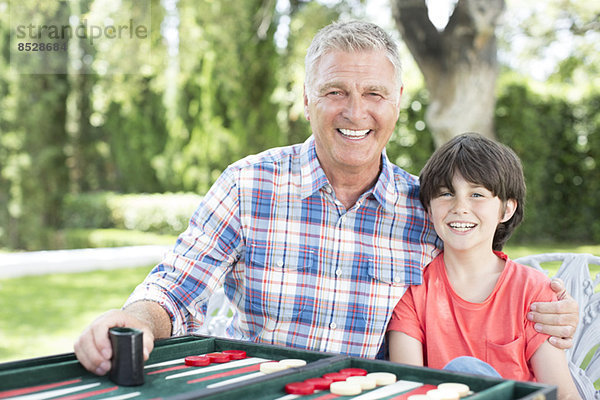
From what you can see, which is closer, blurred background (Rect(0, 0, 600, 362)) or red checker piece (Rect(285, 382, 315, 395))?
red checker piece (Rect(285, 382, 315, 395))

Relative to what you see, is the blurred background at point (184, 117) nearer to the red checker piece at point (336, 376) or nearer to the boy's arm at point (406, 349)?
the boy's arm at point (406, 349)

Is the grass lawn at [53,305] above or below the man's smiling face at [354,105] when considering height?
below

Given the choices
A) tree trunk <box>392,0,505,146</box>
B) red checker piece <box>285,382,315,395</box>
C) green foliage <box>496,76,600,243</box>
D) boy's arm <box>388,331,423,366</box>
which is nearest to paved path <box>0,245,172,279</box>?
tree trunk <box>392,0,505,146</box>

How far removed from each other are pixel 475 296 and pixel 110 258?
774 cm

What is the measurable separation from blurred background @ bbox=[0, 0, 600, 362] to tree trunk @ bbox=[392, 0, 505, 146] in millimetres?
965

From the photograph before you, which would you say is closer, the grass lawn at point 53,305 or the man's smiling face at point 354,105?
the man's smiling face at point 354,105

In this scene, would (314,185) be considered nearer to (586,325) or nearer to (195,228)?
(195,228)

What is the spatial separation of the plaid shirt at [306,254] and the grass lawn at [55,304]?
3.40 metres

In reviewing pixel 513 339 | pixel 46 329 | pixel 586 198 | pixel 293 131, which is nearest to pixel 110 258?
pixel 46 329

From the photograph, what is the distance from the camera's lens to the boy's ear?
2.35 meters

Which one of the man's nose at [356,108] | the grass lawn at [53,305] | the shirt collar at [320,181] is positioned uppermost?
the man's nose at [356,108]

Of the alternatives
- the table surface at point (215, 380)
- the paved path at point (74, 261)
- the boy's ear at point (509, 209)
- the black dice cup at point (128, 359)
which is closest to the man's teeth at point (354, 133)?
the boy's ear at point (509, 209)

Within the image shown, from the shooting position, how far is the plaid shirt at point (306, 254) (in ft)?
7.75

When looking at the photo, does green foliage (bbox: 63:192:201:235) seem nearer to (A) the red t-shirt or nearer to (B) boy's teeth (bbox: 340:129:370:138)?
(B) boy's teeth (bbox: 340:129:370:138)
